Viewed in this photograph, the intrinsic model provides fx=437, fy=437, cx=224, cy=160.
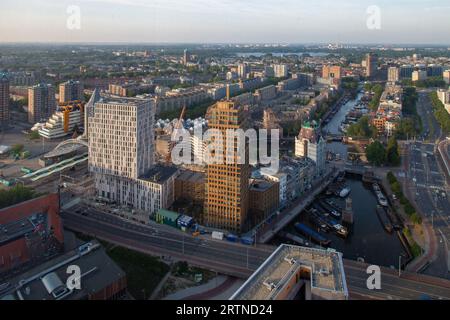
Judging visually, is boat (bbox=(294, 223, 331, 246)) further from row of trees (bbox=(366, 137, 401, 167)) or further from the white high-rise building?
row of trees (bbox=(366, 137, 401, 167))

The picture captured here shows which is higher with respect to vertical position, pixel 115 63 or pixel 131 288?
pixel 115 63

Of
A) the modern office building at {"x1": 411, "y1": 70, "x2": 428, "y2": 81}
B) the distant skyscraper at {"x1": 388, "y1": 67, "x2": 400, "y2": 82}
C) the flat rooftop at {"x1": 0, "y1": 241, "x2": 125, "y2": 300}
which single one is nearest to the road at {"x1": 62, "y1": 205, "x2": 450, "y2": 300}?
the flat rooftop at {"x1": 0, "y1": 241, "x2": 125, "y2": 300}

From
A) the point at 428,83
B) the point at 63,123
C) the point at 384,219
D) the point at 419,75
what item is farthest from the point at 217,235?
the point at 419,75

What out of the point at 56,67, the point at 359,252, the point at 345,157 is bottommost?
the point at 359,252

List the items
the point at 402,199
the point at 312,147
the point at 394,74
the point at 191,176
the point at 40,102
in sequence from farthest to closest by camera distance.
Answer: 1. the point at 394,74
2. the point at 40,102
3. the point at 312,147
4. the point at 191,176
5. the point at 402,199

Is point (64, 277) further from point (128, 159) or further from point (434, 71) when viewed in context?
point (434, 71)

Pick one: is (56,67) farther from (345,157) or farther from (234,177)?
(234,177)

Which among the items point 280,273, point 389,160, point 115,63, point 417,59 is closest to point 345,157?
point 389,160
